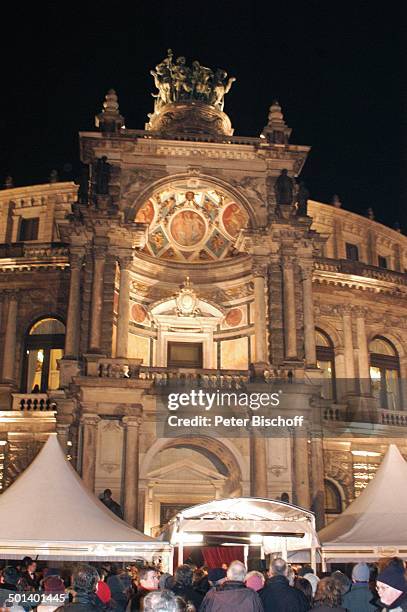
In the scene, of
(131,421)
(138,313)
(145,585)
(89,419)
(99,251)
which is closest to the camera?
(145,585)

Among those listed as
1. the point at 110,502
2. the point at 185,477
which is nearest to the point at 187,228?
the point at 185,477

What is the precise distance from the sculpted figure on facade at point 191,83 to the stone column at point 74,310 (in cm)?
1043

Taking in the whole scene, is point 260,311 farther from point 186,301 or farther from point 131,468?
point 131,468

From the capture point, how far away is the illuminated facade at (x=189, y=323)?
27.5m

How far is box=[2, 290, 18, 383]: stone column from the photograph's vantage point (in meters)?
33.5

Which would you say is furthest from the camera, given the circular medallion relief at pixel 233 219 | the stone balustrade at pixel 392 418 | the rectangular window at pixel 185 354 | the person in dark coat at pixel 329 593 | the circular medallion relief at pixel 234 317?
the stone balustrade at pixel 392 418

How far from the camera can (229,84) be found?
36719 millimetres

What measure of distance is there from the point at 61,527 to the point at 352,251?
31.9 metres

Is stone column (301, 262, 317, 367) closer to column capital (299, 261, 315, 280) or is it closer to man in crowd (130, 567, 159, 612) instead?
column capital (299, 261, 315, 280)

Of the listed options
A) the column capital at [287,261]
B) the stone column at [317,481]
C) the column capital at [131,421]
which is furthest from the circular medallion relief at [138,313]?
the stone column at [317,481]

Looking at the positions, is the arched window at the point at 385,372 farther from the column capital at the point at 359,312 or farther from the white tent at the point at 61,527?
the white tent at the point at 61,527

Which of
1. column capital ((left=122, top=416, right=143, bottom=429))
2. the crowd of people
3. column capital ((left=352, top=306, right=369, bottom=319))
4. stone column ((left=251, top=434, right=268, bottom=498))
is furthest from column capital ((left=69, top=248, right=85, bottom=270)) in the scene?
the crowd of people

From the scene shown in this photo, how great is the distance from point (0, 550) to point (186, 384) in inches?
571

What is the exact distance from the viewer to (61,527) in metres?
14.4
